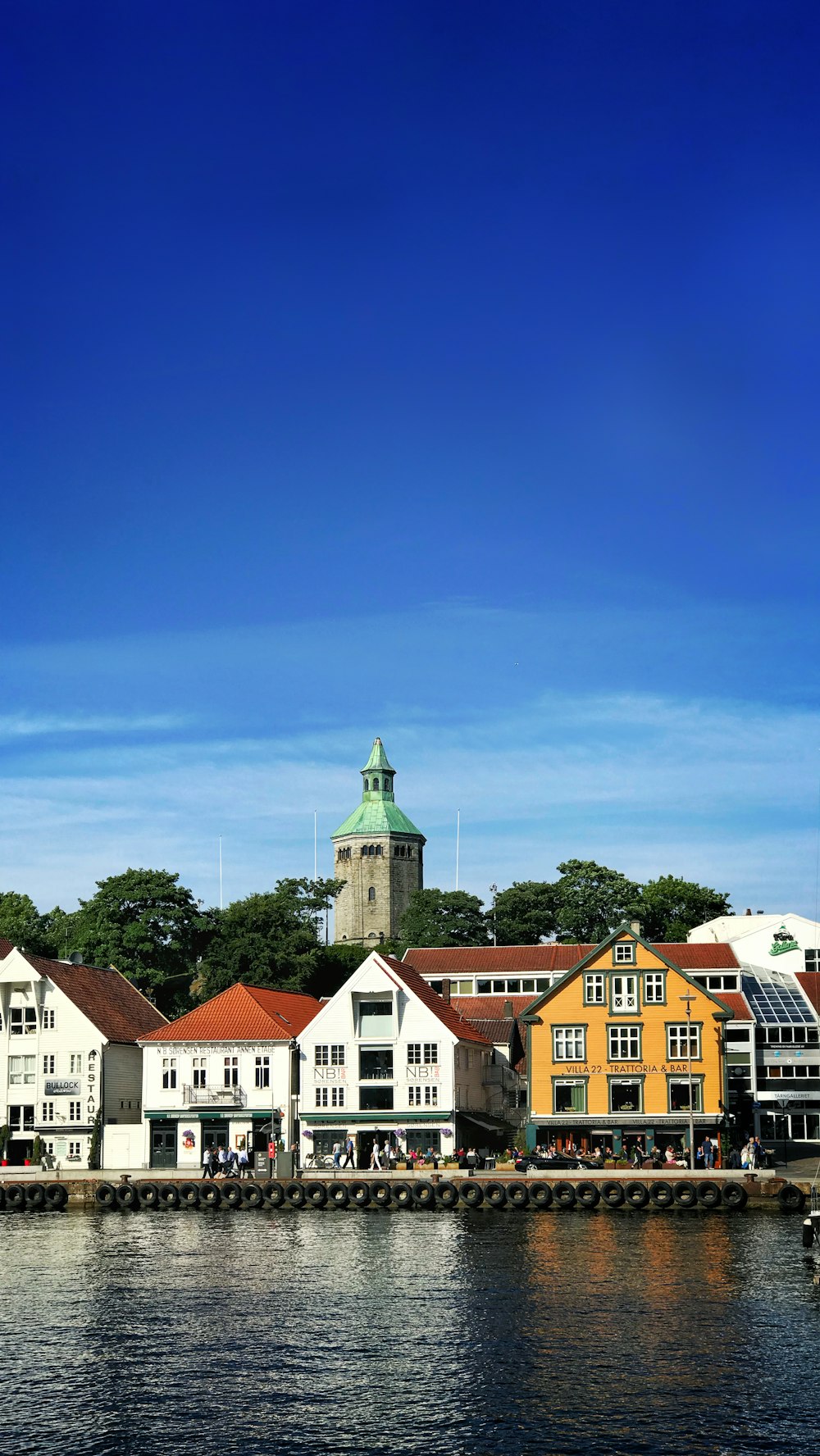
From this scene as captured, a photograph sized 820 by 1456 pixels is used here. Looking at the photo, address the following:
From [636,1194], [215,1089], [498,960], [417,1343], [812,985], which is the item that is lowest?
[417,1343]

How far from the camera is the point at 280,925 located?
456 ft

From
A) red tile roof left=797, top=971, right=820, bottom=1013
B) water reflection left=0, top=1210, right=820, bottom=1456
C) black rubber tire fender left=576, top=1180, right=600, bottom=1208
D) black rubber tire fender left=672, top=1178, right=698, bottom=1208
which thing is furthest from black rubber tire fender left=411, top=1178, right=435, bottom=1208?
red tile roof left=797, top=971, right=820, bottom=1013

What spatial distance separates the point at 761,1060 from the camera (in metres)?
109

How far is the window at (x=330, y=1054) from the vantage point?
9438 centimetres

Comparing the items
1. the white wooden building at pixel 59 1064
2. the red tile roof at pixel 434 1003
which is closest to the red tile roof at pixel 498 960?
the red tile roof at pixel 434 1003

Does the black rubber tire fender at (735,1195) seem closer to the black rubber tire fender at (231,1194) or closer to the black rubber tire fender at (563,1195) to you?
the black rubber tire fender at (563,1195)

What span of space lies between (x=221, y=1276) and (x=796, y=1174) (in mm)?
36311

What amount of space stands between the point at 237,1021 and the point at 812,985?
160 ft

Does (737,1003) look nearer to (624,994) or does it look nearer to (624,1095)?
(624,994)

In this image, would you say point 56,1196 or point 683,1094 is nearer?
point 56,1196

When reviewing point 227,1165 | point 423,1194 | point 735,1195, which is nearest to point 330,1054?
point 227,1165

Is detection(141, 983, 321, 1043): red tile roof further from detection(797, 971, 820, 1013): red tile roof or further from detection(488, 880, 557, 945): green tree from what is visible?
detection(488, 880, 557, 945): green tree

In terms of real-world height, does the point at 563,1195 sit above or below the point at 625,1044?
below

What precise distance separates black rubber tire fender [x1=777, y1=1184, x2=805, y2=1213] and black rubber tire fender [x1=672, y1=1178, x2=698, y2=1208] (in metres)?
3.78
